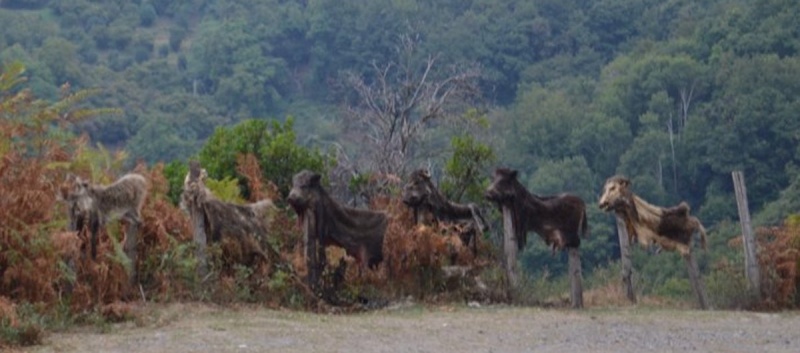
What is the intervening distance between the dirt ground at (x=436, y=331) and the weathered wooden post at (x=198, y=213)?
0.79m

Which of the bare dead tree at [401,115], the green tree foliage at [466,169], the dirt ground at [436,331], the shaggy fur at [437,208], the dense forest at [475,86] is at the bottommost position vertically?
the dirt ground at [436,331]

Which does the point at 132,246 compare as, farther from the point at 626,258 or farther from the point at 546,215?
the point at 626,258

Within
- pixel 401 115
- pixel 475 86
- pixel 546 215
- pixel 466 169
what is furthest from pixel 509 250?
pixel 475 86

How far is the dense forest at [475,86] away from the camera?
104 feet

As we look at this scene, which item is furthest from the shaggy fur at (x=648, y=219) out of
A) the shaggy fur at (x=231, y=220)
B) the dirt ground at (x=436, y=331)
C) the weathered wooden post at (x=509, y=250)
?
the shaggy fur at (x=231, y=220)

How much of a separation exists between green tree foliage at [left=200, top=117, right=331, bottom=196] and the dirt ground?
431 cm

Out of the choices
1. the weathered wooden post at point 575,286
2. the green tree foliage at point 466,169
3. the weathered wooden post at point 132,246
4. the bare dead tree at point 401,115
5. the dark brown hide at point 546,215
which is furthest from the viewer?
the bare dead tree at point 401,115

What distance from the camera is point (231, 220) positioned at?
678 inches

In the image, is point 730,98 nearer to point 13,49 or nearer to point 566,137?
point 566,137

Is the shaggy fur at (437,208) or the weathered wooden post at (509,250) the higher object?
the shaggy fur at (437,208)

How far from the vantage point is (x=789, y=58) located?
54.8 m

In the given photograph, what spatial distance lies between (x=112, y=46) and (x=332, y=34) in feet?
34.9

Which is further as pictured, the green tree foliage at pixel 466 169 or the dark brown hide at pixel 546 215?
the green tree foliage at pixel 466 169

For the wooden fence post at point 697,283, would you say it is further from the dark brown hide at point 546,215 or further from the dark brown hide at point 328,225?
the dark brown hide at point 328,225
